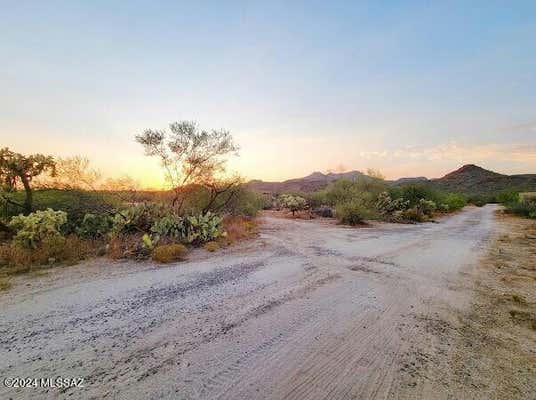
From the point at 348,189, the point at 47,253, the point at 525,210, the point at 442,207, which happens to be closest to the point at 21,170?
the point at 47,253

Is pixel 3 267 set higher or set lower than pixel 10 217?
lower

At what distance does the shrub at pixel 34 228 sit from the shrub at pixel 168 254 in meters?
2.59

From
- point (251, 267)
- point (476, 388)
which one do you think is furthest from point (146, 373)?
point (251, 267)

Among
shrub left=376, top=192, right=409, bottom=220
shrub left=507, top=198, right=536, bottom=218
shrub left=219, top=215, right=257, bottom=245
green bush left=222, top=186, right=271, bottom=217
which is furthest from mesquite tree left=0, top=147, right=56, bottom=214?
shrub left=507, top=198, right=536, bottom=218

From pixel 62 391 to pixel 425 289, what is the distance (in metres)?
5.47

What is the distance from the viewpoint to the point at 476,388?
8.18 ft

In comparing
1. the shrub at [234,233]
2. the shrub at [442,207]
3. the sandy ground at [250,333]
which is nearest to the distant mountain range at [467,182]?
the shrub at [442,207]

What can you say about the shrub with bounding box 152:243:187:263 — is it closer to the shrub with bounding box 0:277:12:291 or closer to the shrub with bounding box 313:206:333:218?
the shrub with bounding box 0:277:12:291

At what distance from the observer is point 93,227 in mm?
8102

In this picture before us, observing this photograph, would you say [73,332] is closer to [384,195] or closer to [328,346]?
[328,346]

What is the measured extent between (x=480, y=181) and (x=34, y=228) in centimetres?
10491

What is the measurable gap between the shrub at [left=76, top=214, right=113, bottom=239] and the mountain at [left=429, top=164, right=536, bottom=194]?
79.3 metres

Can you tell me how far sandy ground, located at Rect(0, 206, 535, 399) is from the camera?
8.16 feet

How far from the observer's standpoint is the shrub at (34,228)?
21.1 feet
